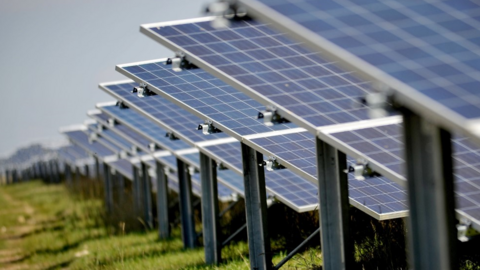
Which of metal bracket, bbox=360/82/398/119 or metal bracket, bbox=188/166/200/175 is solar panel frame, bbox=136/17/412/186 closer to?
metal bracket, bbox=360/82/398/119

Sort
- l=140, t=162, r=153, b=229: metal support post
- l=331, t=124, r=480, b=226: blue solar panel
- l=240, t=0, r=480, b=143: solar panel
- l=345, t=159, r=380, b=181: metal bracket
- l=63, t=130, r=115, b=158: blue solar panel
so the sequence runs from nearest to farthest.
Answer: l=240, t=0, r=480, b=143: solar panel
l=345, t=159, r=380, b=181: metal bracket
l=331, t=124, r=480, b=226: blue solar panel
l=140, t=162, r=153, b=229: metal support post
l=63, t=130, r=115, b=158: blue solar panel

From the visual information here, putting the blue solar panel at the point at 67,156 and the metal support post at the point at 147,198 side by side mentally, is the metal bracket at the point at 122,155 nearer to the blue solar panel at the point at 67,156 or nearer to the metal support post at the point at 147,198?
the metal support post at the point at 147,198

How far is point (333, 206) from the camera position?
8.23 m

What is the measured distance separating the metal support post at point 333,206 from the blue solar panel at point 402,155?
0.48m

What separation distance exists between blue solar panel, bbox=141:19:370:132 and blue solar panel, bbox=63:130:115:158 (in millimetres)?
17395

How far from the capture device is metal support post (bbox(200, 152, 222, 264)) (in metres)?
13.0

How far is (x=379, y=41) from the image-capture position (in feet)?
19.0

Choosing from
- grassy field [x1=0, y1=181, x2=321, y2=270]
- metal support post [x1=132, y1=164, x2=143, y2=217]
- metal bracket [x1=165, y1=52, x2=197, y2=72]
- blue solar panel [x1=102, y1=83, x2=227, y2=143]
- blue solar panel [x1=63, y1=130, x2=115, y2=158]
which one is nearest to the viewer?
metal bracket [x1=165, y1=52, x2=197, y2=72]

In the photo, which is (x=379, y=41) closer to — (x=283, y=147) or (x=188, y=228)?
(x=283, y=147)

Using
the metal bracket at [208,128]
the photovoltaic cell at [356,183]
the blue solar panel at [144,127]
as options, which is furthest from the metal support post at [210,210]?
the photovoltaic cell at [356,183]

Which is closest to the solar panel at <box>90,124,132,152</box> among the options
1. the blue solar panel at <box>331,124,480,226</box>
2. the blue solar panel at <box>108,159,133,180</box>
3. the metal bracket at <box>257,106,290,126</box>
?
the blue solar panel at <box>108,159,133,180</box>

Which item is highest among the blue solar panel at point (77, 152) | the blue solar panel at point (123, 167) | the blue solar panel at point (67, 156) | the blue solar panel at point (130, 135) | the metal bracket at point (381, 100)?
the metal bracket at point (381, 100)

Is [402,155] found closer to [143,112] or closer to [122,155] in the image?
[143,112]

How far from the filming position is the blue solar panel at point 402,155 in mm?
7513
